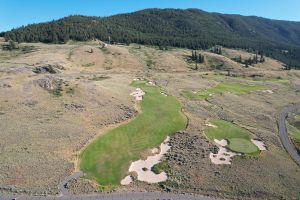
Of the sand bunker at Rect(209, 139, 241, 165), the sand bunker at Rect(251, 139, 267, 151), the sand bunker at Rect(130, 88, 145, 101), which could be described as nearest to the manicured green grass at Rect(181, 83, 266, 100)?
the sand bunker at Rect(130, 88, 145, 101)

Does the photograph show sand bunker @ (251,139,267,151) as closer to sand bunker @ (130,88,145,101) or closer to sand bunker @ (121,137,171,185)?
sand bunker @ (121,137,171,185)

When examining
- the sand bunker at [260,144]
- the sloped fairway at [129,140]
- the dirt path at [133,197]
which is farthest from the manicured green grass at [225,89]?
the dirt path at [133,197]

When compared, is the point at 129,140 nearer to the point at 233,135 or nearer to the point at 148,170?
the point at 148,170

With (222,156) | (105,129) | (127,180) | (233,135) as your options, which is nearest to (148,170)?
(127,180)

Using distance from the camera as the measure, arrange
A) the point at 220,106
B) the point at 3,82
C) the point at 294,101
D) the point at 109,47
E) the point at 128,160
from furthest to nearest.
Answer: the point at 109,47
the point at 294,101
the point at 220,106
the point at 3,82
the point at 128,160

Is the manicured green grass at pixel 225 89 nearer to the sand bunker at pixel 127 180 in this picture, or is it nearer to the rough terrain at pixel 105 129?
the rough terrain at pixel 105 129

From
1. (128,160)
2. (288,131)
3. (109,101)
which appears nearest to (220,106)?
(288,131)

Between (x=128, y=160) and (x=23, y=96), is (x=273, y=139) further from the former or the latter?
(x=23, y=96)
